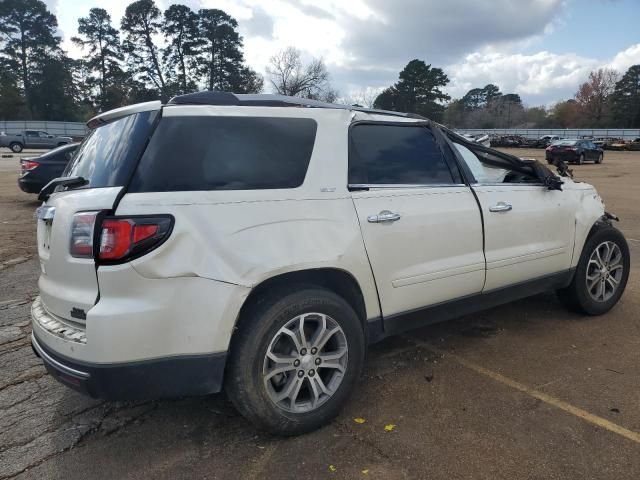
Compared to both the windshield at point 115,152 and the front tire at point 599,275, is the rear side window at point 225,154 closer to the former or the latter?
the windshield at point 115,152

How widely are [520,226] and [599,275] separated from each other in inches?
53.6

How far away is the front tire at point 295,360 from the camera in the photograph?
2.52 meters

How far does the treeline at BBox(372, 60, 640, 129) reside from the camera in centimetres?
8106

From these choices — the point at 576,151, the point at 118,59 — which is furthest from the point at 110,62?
the point at 576,151

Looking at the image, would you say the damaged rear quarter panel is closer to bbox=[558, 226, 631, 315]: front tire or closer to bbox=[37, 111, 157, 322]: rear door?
bbox=[558, 226, 631, 315]: front tire

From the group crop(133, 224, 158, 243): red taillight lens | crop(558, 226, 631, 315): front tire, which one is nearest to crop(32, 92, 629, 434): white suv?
crop(133, 224, 158, 243): red taillight lens

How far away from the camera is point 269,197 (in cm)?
261

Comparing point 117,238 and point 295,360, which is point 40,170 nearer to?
point 117,238

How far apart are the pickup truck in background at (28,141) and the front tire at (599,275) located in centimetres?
4284

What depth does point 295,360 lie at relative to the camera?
2.70m

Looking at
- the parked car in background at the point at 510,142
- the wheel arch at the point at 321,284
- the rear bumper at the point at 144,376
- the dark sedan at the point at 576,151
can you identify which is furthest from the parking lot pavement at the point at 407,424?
the parked car in background at the point at 510,142

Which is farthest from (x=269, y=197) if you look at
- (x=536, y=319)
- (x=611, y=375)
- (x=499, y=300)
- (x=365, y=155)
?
(x=536, y=319)

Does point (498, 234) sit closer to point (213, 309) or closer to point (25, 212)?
point (213, 309)

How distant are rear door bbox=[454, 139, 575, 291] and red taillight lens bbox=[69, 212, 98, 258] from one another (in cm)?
251
